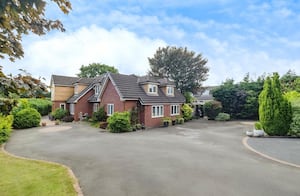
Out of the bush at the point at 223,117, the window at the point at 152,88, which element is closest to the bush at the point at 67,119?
the window at the point at 152,88

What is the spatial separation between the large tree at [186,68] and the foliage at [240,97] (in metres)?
5.65

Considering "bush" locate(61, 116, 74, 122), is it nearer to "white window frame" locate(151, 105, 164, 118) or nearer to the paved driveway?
"white window frame" locate(151, 105, 164, 118)

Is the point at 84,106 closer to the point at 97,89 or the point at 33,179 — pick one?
the point at 97,89

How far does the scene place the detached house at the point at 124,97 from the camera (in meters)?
22.3

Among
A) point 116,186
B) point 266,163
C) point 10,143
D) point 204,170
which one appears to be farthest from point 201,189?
point 10,143

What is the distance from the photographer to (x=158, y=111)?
24.1 meters

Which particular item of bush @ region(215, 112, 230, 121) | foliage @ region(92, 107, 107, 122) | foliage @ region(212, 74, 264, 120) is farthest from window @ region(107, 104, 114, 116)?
foliage @ region(212, 74, 264, 120)

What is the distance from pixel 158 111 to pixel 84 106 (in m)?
11.7

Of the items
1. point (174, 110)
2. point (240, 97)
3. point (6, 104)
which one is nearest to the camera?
point (6, 104)

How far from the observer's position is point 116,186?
6.37 m

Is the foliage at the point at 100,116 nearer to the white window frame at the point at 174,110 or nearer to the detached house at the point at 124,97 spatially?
the detached house at the point at 124,97

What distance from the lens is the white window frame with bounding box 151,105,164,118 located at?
76.5 feet

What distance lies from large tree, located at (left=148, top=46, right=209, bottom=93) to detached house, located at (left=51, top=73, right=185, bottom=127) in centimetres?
931

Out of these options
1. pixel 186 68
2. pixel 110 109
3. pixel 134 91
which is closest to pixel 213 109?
pixel 186 68
